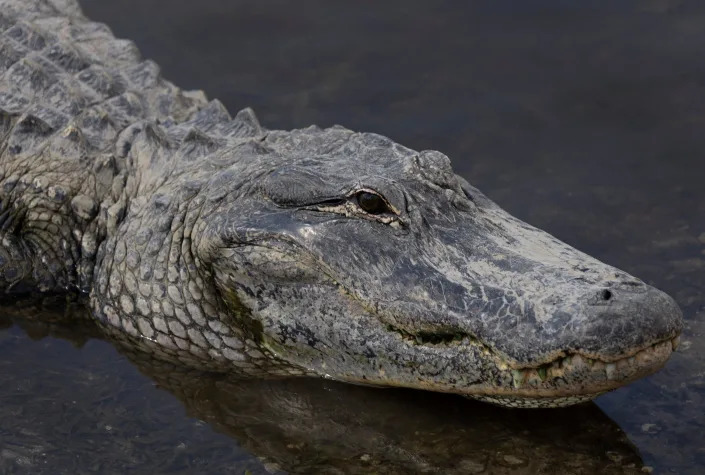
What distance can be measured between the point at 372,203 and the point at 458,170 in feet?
7.10

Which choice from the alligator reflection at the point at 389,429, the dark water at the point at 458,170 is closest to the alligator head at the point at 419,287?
the alligator reflection at the point at 389,429

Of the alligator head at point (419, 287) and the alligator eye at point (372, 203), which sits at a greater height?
the alligator eye at point (372, 203)

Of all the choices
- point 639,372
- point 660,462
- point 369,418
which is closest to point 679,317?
point 639,372

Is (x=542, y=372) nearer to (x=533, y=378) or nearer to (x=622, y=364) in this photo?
(x=533, y=378)

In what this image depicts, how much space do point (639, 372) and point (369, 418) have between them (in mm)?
1269

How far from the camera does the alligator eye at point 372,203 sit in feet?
15.9

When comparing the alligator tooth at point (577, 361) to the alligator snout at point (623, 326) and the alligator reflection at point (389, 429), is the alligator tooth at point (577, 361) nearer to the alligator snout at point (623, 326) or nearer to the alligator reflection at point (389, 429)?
the alligator snout at point (623, 326)

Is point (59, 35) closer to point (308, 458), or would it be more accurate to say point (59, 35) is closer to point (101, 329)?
point (101, 329)

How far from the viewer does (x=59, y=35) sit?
23.0 ft

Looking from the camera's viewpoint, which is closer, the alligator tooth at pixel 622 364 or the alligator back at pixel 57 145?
the alligator tooth at pixel 622 364

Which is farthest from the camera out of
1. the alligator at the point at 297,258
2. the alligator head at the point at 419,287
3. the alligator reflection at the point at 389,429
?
the alligator reflection at the point at 389,429

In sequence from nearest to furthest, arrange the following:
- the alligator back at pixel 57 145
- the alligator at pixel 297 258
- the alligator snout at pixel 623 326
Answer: the alligator snout at pixel 623 326, the alligator at pixel 297 258, the alligator back at pixel 57 145

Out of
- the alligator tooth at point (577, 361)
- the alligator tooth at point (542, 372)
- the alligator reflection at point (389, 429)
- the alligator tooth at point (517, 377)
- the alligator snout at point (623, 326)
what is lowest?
the alligator reflection at point (389, 429)

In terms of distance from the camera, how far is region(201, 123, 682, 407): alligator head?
4.23 metres
